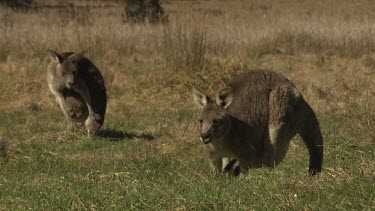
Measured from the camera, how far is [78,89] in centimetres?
1014

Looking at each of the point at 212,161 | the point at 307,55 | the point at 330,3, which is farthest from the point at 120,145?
the point at 330,3

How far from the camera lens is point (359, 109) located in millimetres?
11164

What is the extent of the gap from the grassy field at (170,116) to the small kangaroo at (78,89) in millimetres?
284

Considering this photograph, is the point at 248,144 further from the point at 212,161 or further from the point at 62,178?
the point at 62,178

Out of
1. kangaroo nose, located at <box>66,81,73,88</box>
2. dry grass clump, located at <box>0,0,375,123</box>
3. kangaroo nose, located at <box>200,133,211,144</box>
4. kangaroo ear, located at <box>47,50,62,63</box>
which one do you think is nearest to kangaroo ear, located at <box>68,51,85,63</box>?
kangaroo ear, located at <box>47,50,62,63</box>

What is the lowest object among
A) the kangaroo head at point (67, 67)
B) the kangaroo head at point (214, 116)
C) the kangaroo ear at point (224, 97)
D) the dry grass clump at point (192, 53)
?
the dry grass clump at point (192, 53)

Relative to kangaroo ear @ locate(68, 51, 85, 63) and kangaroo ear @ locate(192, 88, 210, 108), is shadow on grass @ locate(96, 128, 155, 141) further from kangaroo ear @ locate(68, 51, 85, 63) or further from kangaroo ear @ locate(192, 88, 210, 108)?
kangaroo ear @ locate(192, 88, 210, 108)

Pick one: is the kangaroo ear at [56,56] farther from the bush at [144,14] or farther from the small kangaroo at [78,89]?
the bush at [144,14]

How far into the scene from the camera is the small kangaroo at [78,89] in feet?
33.1

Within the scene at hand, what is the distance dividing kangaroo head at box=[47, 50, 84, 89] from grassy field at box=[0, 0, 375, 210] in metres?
0.87

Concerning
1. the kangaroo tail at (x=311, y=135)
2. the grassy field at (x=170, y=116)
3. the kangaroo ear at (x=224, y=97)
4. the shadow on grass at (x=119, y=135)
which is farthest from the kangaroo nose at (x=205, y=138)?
the shadow on grass at (x=119, y=135)

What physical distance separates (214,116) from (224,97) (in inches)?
11.9

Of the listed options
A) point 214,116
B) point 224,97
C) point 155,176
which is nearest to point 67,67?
point 155,176

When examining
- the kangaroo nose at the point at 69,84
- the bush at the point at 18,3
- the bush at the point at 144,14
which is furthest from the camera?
the bush at the point at 18,3
